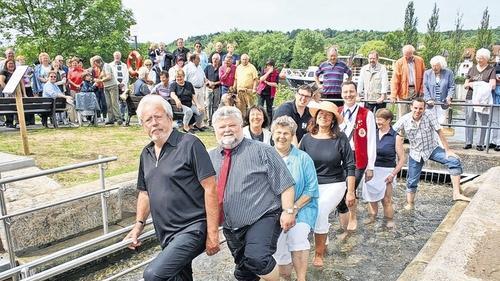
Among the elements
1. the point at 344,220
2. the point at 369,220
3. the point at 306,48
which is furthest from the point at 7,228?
the point at 306,48

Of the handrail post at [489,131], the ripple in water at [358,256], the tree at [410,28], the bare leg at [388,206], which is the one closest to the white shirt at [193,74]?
the ripple in water at [358,256]

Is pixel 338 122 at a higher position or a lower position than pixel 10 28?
lower

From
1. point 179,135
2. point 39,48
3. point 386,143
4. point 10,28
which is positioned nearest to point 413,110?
point 386,143

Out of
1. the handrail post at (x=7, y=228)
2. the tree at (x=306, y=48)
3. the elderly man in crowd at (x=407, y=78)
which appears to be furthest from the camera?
the tree at (x=306, y=48)

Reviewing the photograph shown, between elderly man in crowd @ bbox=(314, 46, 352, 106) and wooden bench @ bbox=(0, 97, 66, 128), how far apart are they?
639 centimetres

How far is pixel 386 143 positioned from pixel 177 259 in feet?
Result: 13.2

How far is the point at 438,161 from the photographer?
6332 mm

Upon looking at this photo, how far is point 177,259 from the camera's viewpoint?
2.82m

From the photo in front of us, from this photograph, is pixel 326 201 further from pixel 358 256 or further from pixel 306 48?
pixel 306 48

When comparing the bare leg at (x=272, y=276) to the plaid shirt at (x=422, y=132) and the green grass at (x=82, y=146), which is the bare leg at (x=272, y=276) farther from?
the green grass at (x=82, y=146)

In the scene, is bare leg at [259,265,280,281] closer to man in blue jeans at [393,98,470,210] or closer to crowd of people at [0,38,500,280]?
crowd of people at [0,38,500,280]

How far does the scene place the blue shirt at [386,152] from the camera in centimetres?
589

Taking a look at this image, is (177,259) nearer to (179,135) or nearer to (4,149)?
(179,135)

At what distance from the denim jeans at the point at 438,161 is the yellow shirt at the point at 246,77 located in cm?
543
